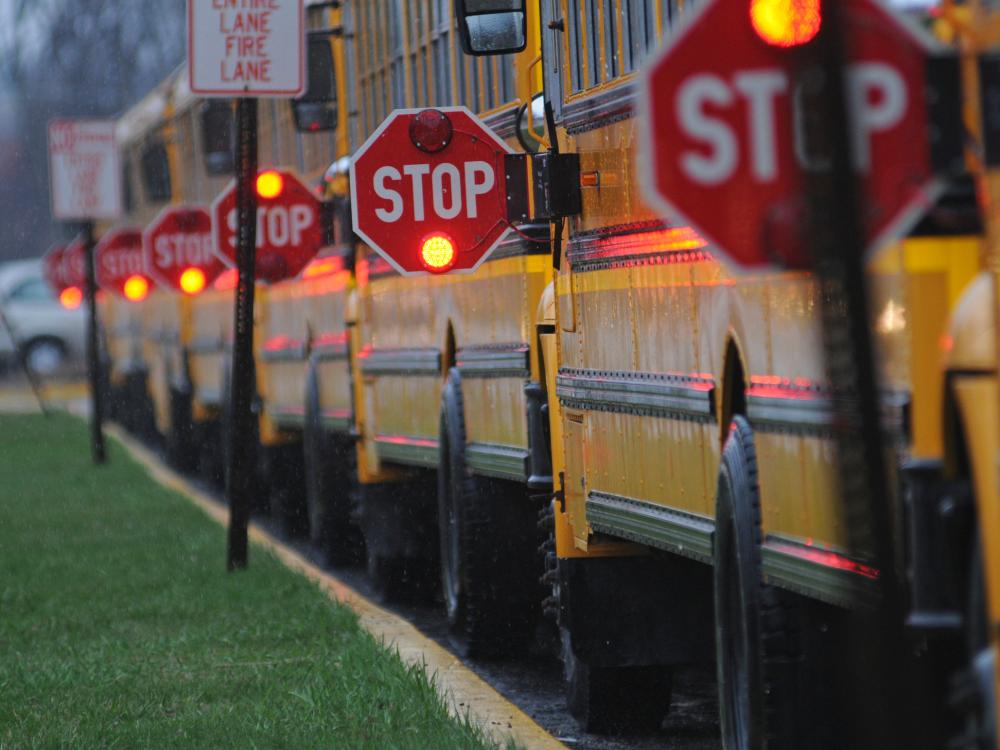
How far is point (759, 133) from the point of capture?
10.6 feet

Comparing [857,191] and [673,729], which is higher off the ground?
[857,191]

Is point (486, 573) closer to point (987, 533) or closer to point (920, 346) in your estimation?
point (920, 346)

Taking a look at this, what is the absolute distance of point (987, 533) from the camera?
3.60 metres

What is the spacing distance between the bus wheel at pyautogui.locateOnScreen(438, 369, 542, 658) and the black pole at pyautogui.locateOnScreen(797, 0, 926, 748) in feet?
19.1

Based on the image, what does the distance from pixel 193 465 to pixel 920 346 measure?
1632 centimetres

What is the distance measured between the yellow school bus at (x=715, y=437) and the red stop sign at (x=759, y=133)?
476 mm

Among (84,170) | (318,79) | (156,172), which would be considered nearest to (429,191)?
(318,79)

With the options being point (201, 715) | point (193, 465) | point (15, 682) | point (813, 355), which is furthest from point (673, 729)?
point (193, 465)

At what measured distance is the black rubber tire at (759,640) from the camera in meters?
5.30

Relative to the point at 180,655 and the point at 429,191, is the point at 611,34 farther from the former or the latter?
the point at 180,655

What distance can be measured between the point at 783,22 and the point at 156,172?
18.7m

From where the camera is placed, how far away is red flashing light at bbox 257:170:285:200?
486 inches

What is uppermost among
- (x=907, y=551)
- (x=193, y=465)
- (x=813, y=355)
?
(x=813, y=355)

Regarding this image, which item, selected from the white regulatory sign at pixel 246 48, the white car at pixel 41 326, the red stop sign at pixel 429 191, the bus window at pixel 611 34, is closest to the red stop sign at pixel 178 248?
the white regulatory sign at pixel 246 48
